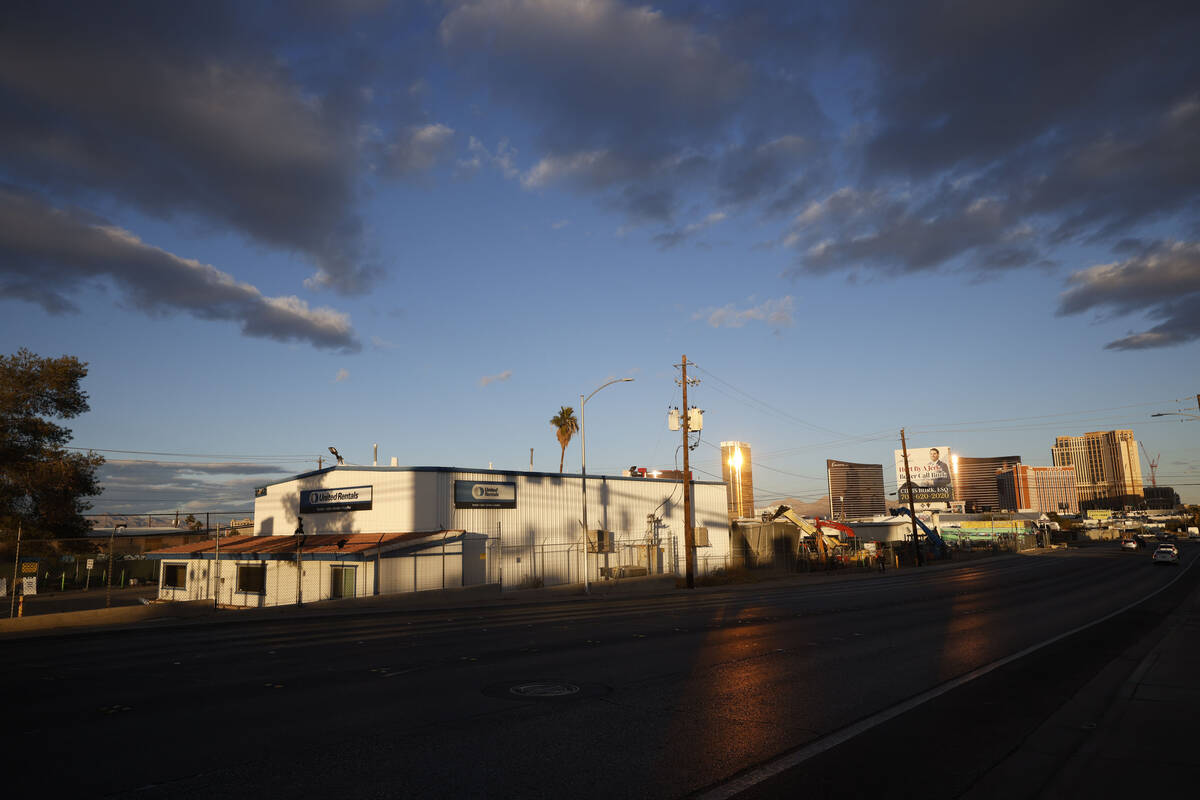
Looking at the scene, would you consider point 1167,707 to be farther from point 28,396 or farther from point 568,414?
point 568,414

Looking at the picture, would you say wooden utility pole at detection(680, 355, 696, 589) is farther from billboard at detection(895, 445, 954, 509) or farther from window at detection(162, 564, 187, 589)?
billboard at detection(895, 445, 954, 509)

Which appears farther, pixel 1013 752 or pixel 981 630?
pixel 981 630

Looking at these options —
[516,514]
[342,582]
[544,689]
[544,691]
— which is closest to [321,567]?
[342,582]

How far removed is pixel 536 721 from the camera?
8.84m

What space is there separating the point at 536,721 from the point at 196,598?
45451 mm

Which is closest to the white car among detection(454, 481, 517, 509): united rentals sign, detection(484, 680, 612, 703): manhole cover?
detection(454, 481, 517, 509): united rentals sign

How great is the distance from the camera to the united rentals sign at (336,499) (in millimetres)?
44719

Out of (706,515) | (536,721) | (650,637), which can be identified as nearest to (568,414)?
(706,515)

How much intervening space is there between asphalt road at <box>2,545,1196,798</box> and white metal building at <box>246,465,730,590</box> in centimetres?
2211

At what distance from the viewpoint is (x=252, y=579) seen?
43500mm

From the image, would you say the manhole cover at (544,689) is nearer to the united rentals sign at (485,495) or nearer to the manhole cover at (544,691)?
the manhole cover at (544,691)

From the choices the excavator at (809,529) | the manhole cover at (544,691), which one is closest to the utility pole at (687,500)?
the excavator at (809,529)

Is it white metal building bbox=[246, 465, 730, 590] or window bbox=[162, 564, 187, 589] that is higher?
→ white metal building bbox=[246, 465, 730, 590]

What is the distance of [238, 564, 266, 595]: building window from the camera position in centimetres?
4294
